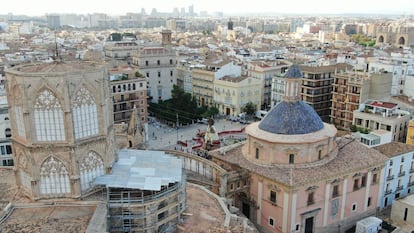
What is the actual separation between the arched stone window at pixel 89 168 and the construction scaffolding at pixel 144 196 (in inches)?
27.0

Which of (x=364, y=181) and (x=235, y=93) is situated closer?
(x=364, y=181)

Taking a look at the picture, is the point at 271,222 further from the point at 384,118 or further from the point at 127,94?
the point at 127,94

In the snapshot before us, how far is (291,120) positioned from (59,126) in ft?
70.6

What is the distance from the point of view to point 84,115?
28.4 meters

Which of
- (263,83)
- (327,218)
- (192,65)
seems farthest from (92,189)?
(192,65)

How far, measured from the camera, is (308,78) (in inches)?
2916

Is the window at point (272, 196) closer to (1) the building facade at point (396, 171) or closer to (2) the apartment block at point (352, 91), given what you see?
(1) the building facade at point (396, 171)

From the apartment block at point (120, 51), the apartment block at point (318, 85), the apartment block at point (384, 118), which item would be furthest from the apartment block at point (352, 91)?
the apartment block at point (120, 51)

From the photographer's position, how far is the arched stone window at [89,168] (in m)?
28.8

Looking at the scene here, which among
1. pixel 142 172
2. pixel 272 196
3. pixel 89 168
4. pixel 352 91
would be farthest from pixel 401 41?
pixel 89 168

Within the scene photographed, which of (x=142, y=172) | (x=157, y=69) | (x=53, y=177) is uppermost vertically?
(x=53, y=177)

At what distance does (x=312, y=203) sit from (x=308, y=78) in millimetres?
39345

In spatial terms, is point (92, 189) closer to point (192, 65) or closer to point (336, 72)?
point (336, 72)

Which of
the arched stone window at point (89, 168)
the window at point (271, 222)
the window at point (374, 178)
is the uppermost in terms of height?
the arched stone window at point (89, 168)
